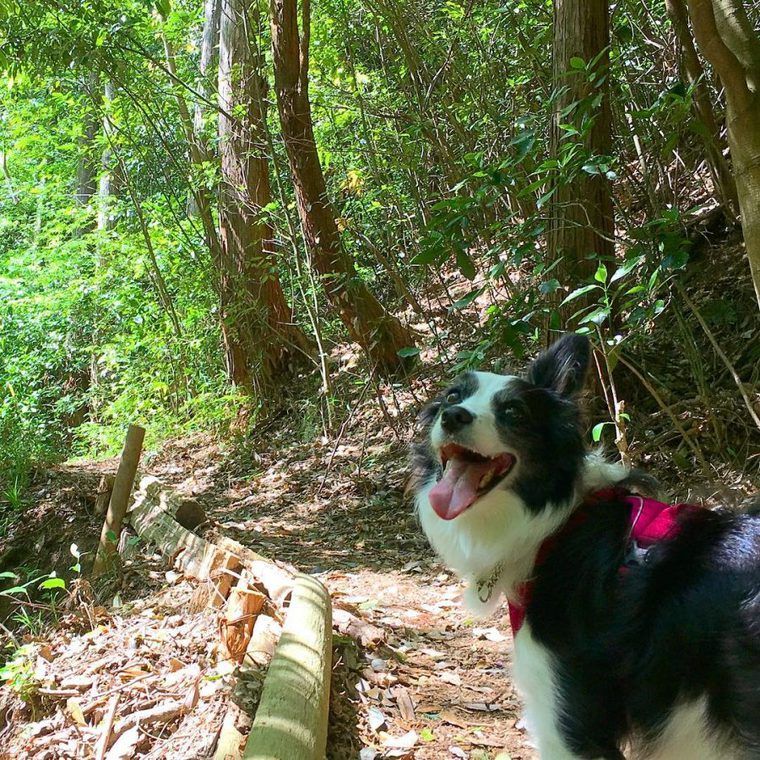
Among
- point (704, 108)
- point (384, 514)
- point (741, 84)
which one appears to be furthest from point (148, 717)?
point (704, 108)

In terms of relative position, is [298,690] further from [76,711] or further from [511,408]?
[511,408]

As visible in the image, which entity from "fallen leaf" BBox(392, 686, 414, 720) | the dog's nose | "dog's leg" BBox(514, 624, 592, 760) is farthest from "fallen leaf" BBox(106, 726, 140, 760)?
the dog's nose

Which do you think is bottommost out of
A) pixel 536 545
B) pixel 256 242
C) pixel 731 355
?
pixel 536 545

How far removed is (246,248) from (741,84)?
707 cm

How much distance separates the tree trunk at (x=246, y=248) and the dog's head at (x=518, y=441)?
6253 mm

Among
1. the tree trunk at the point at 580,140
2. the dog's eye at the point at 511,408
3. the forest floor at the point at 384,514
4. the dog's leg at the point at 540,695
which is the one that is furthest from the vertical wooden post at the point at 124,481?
the dog's leg at the point at 540,695

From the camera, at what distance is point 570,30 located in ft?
16.0

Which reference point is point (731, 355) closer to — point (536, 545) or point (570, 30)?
point (570, 30)

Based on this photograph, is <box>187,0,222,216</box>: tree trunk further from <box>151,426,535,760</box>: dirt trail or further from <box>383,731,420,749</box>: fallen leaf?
<box>383,731,420,749</box>: fallen leaf

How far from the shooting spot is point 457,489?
2600 mm

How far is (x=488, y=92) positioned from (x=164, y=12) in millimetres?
3095

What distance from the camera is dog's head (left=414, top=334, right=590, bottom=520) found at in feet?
8.38

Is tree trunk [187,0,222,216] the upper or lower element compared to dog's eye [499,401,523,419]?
upper

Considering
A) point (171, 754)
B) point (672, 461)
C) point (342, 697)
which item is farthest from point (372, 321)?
point (171, 754)
